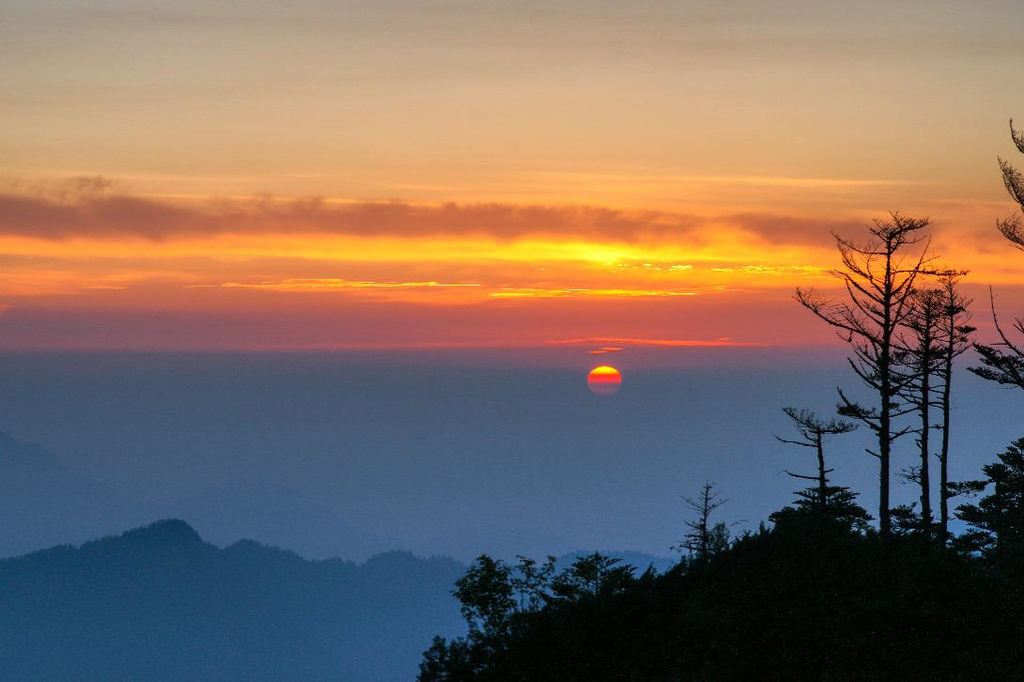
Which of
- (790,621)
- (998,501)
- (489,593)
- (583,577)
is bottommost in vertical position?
(489,593)

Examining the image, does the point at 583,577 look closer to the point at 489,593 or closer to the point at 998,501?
the point at 489,593

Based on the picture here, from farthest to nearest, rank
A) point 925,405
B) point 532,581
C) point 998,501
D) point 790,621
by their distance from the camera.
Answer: point 998,501 → point 532,581 → point 925,405 → point 790,621

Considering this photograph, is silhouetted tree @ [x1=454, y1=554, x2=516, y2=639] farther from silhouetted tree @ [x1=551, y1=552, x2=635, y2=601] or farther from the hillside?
the hillside

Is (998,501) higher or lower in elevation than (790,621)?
higher

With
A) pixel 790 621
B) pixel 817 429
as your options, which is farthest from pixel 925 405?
pixel 790 621

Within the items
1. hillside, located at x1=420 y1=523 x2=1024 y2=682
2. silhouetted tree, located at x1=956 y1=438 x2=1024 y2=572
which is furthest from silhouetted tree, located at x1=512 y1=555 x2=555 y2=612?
silhouetted tree, located at x1=956 y1=438 x2=1024 y2=572

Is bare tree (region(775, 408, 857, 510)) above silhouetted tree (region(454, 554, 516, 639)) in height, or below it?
above

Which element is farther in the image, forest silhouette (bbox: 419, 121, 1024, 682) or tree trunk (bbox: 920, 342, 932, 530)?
tree trunk (bbox: 920, 342, 932, 530)

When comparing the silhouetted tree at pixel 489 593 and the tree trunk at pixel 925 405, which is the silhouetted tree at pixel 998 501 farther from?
the silhouetted tree at pixel 489 593

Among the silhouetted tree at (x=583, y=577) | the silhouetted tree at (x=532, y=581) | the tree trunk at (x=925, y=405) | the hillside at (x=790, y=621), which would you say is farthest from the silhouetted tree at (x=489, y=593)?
the tree trunk at (x=925, y=405)

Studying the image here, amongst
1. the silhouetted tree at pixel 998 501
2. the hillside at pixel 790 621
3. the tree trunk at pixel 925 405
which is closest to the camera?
the hillside at pixel 790 621

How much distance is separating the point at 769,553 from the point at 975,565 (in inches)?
231

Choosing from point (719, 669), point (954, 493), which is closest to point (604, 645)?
point (719, 669)

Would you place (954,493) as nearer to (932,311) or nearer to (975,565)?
(932,311)
